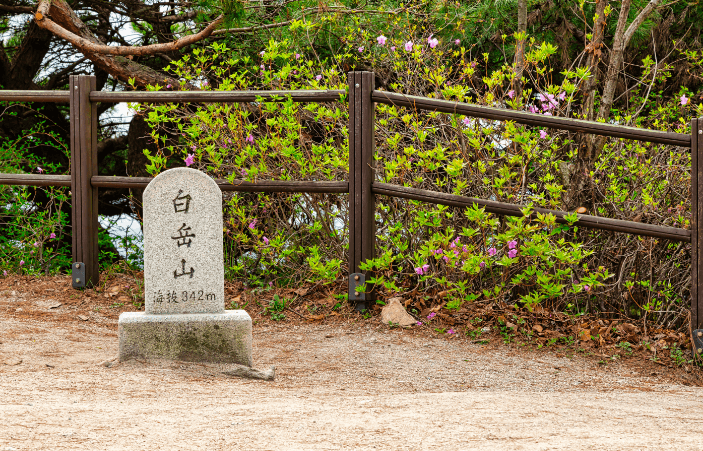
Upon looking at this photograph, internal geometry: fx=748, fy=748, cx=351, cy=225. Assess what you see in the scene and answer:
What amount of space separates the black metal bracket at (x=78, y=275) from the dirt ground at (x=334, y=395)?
31cm

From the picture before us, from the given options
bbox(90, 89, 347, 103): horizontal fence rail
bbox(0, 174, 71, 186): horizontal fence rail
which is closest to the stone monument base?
bbox(90, 89, 347, 103): horizontal fence rail

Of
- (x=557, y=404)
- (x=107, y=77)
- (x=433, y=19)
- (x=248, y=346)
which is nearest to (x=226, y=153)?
(x=248, y=346)

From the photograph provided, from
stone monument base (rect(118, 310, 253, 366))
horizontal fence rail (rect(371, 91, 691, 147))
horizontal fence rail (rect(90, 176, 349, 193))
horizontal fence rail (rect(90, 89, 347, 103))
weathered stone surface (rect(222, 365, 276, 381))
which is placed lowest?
weathered stone surface (rect(222, 365, 276, 381))

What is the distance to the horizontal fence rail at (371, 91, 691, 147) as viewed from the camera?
14.6 ft

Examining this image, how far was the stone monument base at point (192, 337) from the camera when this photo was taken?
3.99 metres

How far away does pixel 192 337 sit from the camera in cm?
401

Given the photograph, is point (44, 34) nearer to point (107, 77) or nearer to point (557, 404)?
point (107, 77)

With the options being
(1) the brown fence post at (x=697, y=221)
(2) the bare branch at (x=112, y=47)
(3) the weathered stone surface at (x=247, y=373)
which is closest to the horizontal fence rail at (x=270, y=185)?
(2) the bare branch at (x=112, y=47)

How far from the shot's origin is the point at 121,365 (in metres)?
3.95

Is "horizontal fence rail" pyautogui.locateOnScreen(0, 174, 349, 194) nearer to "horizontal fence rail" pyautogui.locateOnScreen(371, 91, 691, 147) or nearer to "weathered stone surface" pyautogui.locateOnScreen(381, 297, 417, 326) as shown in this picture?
"horizontal fence rail" pyautogui.locateOnScreen(371, 91, 691, 147)

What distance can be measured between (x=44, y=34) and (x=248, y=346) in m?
6.29

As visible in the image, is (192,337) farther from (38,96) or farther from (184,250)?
(38,96)

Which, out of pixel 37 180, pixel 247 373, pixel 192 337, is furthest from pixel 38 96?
pixel 247 373

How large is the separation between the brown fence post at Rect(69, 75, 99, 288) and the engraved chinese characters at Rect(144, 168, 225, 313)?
189cm
